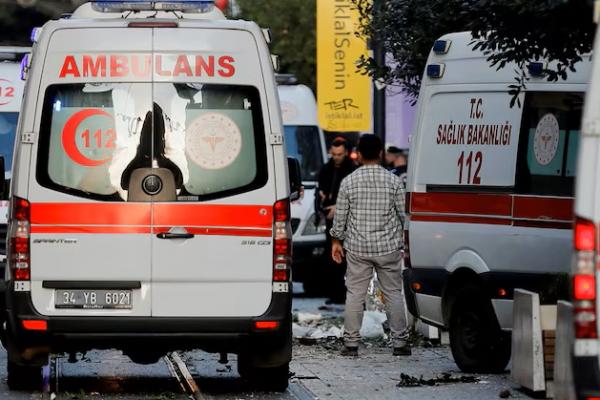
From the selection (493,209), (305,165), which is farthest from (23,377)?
(305,165)

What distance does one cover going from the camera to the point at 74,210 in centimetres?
1052

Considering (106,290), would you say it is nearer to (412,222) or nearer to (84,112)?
(84,112)

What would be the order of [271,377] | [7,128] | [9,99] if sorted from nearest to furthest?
[271,377], [7,128], [9,99]

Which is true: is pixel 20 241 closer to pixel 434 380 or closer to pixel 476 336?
pixel 434 380

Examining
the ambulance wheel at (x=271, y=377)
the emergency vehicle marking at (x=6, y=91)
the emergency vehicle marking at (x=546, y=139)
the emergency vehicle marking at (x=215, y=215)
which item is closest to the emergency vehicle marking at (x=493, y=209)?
the emergency vehicle marking at (x=546, y=139)

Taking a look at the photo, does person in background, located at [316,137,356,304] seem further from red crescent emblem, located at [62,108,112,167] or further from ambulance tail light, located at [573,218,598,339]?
ambulance tail light, located at [573,218,598,339]

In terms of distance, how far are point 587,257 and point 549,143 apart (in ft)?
14.5

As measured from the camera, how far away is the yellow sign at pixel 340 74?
69.4ft

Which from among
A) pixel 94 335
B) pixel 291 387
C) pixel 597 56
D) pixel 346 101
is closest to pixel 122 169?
pixel 94 335

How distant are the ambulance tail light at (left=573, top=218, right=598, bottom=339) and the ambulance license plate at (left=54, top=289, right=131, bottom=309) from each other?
3956 millimetres

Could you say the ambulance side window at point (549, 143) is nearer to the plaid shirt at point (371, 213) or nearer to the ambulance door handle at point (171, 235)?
the plaid shirt at point (371, 213)

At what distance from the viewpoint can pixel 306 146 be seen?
74.1 feet

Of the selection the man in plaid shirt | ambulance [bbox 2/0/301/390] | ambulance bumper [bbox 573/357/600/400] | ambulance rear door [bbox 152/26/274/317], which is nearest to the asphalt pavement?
the man in plaid shirt

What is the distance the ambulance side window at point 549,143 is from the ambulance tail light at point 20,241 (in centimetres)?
349
